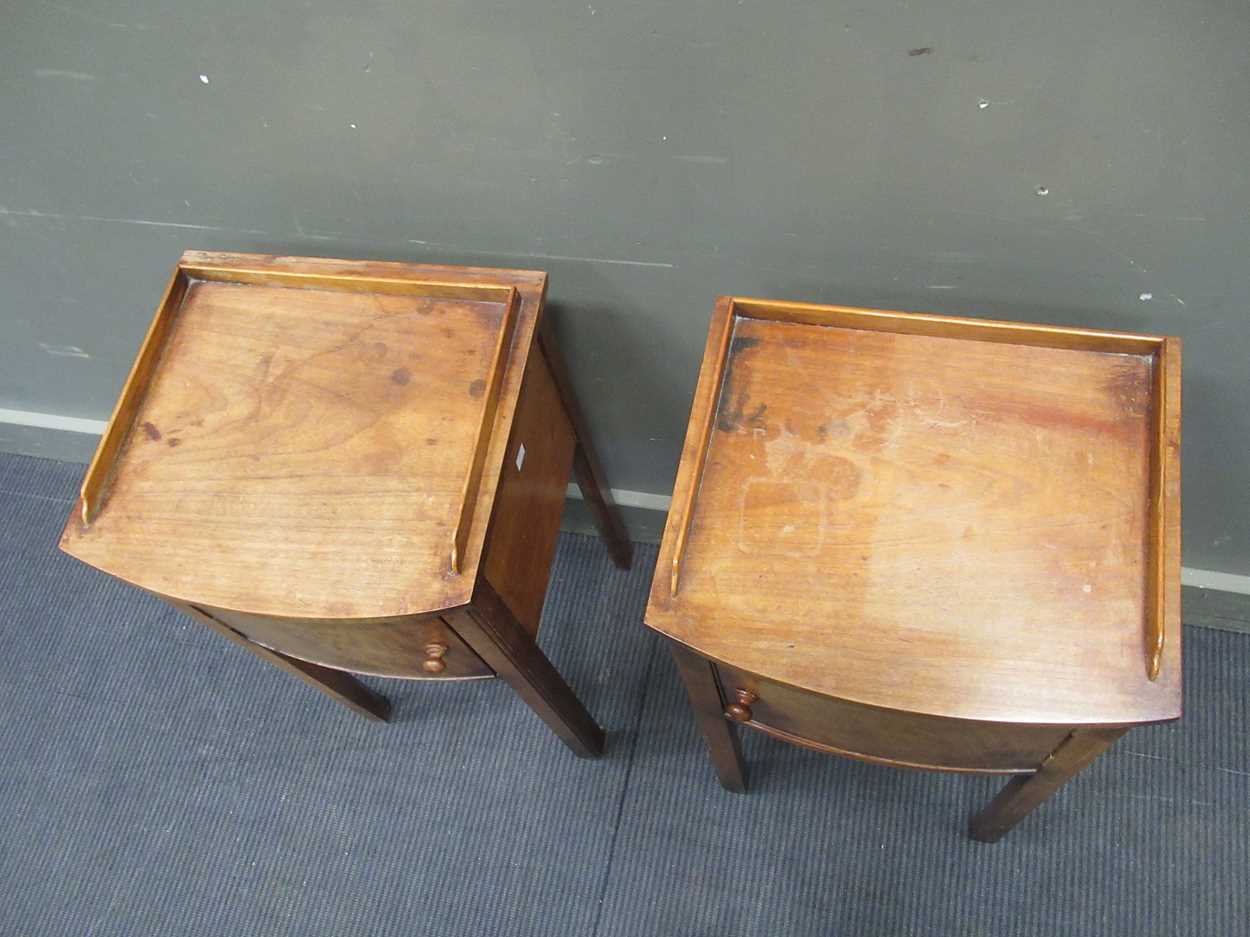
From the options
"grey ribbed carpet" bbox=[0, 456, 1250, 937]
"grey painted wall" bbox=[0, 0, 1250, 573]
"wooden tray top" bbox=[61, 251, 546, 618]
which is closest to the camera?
"grey painted wall" bbox=[0, 0, 1250, 573]

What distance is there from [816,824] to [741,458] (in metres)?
0.66

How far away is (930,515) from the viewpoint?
83 cm

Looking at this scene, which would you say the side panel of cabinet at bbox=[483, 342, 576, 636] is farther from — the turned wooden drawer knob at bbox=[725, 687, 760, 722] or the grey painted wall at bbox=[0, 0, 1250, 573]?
the turned wooden drawer knob at bbox=[725, 687, 760, 722]

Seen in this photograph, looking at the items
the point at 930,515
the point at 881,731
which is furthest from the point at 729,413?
the point at 881,731

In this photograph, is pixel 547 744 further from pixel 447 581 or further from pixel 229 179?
pixel 229 179

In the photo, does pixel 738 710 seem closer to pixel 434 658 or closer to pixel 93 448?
pixel 434 658

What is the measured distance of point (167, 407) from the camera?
0.99 meters

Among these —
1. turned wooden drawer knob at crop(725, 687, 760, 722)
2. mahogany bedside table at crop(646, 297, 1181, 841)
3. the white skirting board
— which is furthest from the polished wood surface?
the white skirting board

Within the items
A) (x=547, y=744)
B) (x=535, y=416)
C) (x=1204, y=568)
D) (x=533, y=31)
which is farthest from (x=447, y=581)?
(x=1204, y=568)

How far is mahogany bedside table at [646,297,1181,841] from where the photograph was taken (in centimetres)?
77

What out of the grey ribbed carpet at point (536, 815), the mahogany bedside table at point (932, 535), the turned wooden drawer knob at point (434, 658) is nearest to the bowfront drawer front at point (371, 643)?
the turned wooden drawer knob at point (434, 658)

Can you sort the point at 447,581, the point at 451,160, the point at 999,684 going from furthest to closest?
the point at 451,160, the point at 447,581, the point at 999,684

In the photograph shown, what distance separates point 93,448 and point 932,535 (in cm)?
143

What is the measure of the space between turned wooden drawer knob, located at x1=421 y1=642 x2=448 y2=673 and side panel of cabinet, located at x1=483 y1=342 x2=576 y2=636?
0.26 ft
